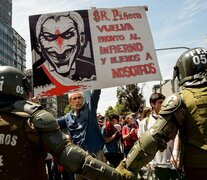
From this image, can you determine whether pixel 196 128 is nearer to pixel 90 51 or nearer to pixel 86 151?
pixel 86 151

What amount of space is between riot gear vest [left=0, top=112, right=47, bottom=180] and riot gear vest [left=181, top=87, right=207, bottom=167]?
4.41 ft

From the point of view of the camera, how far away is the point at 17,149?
2926 mm

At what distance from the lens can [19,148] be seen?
293 centimetres

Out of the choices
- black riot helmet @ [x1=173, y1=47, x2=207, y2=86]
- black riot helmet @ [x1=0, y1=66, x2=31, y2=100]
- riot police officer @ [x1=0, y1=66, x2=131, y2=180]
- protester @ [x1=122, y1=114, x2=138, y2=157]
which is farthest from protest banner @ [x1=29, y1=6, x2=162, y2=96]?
protester @ [x1=122, y1=114, x2=138, y2=157]

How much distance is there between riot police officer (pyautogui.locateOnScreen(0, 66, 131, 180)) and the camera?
114 inches

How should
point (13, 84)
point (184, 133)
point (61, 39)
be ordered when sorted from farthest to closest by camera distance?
point (61, 39), point (184, 133), point (13, 84)

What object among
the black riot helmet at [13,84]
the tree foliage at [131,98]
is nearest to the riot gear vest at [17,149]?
Answer: the black riot helmet at [13,84]

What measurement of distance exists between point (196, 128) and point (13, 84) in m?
1.63

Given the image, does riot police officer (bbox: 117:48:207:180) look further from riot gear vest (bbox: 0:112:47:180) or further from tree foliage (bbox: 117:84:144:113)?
tree foliage (bbox: 117:84:144:113)

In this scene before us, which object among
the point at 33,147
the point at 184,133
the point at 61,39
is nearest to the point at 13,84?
the point at 33,147

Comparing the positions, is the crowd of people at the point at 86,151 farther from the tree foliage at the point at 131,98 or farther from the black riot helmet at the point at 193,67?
the tree foliage at the point at 131,98

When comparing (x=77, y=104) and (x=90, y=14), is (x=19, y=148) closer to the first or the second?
(x=77, y=104)

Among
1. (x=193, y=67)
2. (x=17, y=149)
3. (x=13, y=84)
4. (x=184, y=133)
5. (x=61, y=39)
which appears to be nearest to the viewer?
(x=17, y=149)

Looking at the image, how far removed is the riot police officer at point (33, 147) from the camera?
2.89 meters
